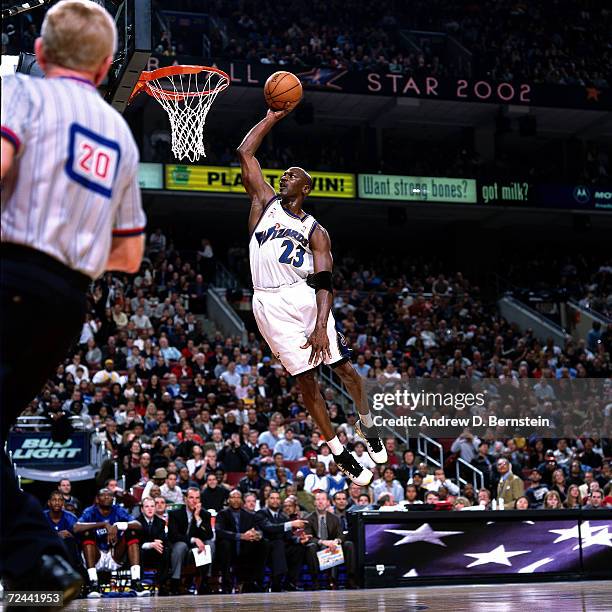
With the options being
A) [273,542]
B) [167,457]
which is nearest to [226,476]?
[167,457]

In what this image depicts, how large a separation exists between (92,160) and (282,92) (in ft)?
14.4

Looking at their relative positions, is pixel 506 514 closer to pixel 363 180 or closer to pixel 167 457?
pixel 167 457

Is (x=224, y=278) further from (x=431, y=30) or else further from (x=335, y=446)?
(x=335, y=446)

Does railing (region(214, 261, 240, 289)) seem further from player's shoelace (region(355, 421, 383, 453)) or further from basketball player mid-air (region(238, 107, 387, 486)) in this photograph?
basketball player mid-air (region(238, 107, 387, 486))

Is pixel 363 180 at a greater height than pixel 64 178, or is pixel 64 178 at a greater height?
pixel 363 180

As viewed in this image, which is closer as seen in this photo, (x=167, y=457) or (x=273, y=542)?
(x=273, y=542)

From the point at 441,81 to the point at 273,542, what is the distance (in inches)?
749

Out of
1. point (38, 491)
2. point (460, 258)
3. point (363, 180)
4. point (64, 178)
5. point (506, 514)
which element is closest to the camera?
point (64, 178)

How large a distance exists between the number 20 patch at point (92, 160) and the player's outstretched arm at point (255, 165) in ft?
13.4

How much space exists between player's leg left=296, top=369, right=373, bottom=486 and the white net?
151 inches

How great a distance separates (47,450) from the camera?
15.4 meters

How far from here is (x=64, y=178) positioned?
334 centimetres

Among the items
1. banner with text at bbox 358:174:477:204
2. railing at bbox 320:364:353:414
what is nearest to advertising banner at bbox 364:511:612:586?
railing at bbox 320:364:353:414

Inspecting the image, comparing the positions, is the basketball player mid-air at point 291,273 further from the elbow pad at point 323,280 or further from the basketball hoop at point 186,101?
the basketball hoop at point 186,101
